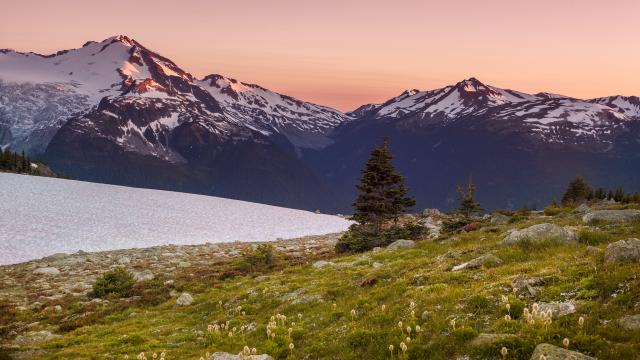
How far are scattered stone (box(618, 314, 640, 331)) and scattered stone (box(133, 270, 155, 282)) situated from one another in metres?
29.0

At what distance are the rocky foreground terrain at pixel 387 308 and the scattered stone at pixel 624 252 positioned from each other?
0.04 m

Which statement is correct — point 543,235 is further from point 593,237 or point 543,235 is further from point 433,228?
point 433,228

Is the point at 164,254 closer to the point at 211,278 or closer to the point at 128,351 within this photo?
the point at 211,278

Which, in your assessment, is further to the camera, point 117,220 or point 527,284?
point 117,220

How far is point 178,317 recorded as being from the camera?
885 inches

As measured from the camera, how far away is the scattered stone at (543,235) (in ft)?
69.8

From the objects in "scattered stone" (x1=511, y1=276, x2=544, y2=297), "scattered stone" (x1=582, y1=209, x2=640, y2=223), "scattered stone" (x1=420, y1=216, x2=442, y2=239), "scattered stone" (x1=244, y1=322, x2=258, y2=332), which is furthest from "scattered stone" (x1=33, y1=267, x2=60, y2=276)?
"scattered stone" (x1=582, y1=209, x2=640, y2=223)

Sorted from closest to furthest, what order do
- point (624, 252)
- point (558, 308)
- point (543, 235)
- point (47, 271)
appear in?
point (558, 308)
point (624, 252)
point (543, 235)
point (47, 271)

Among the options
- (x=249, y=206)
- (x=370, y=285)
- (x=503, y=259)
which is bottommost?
(x=249, y=206)

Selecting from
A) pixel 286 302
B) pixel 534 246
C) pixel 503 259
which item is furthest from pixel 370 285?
pixel 534 246

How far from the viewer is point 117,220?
220 feet

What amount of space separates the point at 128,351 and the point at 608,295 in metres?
15.4

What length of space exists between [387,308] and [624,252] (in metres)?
7.91

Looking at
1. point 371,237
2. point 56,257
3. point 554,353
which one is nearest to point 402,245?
point 371,237
